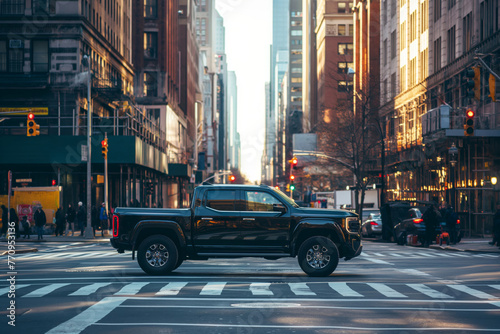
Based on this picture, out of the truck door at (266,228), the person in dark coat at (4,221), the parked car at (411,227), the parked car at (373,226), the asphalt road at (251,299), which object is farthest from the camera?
the parked car at (373,226)

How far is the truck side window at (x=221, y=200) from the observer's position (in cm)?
1716

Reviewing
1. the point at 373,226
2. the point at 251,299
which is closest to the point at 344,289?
the point at 251,299

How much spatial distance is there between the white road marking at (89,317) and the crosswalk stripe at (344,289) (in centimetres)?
410

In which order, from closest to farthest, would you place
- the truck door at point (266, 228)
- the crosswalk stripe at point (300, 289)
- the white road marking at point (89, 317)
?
1. the white road marking at point (89, 317)
2. the crosswalk stripe at point (300, 289)
3. the truck door at point (266, 228)

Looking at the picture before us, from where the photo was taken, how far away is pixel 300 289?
14.1 m

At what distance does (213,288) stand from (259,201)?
354cm

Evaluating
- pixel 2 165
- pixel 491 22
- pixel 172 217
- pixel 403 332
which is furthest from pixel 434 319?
pixel 2 165

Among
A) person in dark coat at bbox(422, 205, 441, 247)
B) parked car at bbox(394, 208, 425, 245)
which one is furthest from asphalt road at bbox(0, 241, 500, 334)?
parked car at bbox(394, 208, 425, 245)

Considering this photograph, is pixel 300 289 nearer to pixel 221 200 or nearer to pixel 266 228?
pixel 266 228

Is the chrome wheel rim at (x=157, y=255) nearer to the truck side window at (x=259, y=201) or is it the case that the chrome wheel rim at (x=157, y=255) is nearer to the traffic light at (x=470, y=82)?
the truck side window at (x=259, y=201)

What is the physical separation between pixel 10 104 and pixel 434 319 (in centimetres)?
4488

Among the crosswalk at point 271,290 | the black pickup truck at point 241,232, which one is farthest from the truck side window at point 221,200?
the crosswalk at point 271,290

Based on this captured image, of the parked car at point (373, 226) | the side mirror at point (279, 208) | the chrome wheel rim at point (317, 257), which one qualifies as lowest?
the parked car at point (373, 226)

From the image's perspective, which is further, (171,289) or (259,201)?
(259,201)
